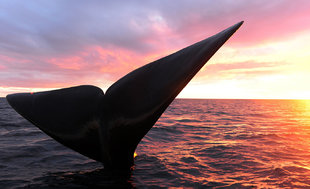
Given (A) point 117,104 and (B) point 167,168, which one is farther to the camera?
(B) point 167,168

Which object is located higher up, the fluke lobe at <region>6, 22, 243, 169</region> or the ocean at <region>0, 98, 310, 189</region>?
the fluke lobe at <region>6, 22, 243, 169</region>

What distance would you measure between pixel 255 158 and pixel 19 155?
6.54 m

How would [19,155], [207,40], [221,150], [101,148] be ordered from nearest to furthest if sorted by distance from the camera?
[207,40] < [101,148] < [19,155] < [221,150]

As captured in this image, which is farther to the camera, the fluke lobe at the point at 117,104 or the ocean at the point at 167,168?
the ocean at the point at 167,168

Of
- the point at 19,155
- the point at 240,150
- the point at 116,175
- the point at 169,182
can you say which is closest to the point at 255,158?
the point at 240,150

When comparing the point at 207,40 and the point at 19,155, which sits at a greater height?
the point at 207,40

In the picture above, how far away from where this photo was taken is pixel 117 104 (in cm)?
265

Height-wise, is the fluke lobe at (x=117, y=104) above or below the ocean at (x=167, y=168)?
above

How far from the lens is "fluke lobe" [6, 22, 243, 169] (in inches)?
96.3

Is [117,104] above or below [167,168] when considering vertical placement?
above

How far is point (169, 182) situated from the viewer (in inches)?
158

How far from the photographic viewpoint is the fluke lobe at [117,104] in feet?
8.03

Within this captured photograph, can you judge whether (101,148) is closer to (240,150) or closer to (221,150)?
(221,150)

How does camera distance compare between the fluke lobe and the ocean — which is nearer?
the fluke lobe
